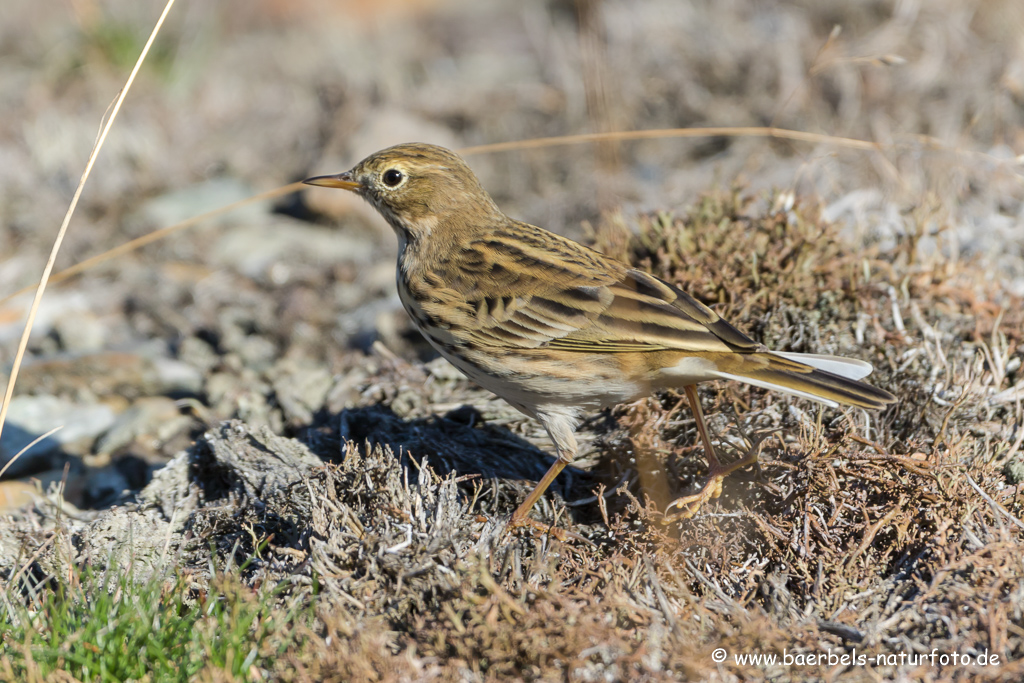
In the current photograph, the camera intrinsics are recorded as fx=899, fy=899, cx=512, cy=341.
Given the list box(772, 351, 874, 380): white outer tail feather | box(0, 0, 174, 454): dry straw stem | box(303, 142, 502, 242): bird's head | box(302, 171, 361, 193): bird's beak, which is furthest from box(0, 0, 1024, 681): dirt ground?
box(302, 171, 361, 193): bird's beak

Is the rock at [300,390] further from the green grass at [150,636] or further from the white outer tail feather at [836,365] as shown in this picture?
the white outer tail feather at [836,365]

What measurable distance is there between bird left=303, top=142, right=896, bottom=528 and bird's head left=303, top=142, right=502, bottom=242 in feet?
0.70

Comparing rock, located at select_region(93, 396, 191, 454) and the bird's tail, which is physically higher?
the bird's tail

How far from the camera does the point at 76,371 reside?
19.8 ft

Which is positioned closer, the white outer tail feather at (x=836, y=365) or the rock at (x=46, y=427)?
the white outer tail feather at (x=836, y=365)

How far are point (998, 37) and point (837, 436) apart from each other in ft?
20.2

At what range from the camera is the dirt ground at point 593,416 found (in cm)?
330

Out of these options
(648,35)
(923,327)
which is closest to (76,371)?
(923,327)

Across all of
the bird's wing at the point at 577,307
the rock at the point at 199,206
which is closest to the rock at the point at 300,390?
the bird's wing at the point at 577,307

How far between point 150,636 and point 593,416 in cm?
248

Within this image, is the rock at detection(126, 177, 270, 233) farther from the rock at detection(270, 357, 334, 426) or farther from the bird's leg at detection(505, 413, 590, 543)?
the bird's leg at detection(505, 413, 590, 543)

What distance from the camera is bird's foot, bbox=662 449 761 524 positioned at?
3801 mm

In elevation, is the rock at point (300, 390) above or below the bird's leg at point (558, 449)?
below

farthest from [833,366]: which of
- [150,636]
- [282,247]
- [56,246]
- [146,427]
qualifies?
[282,247]
